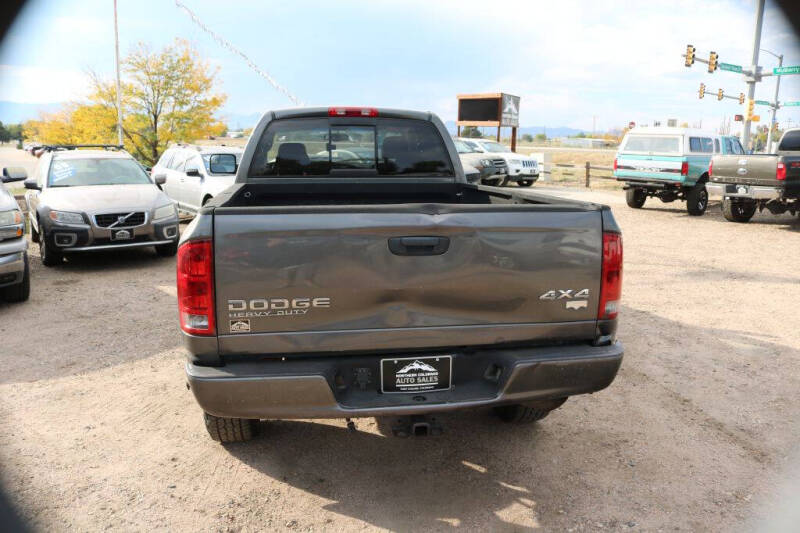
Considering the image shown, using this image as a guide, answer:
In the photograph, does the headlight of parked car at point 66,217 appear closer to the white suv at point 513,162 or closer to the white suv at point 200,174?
the white suv at point 200,174

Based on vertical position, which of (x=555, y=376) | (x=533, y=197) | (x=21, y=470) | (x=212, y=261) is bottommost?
(x=21, y=470)

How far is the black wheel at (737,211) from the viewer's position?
1480 centimetres

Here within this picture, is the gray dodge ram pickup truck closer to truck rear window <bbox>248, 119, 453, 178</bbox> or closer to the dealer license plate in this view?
the dealer license plate

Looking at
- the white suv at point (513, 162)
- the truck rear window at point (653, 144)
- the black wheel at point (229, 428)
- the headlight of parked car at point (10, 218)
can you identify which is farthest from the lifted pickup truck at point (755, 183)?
the headlight of parked car at point (10, 218)

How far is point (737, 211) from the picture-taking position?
14961mm

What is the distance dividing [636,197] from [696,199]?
6.01 ft

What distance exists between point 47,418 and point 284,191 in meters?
2.33

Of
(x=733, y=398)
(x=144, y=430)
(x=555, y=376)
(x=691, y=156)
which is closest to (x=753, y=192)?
(x=691, y=156)

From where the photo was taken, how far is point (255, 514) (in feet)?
10.2

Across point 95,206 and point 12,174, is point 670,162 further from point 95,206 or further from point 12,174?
point 12,174

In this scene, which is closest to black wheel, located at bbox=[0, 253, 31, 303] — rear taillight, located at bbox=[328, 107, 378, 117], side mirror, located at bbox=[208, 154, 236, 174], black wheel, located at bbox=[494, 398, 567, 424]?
rear taillight, located at bbox=[328, 107, 378, 117]

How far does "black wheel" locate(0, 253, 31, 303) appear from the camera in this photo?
23.2ft

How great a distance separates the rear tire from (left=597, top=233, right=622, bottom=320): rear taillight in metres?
8.36

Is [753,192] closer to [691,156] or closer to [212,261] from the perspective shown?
[691,156]
